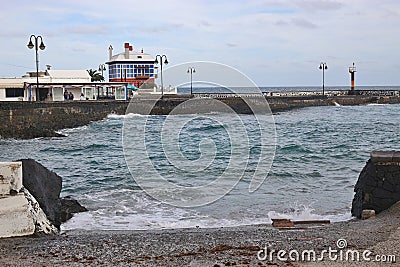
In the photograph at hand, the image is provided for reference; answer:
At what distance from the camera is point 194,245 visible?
6918mm

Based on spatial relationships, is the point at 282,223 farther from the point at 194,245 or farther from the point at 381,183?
the point at 194,245

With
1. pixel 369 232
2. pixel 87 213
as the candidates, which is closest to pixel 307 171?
pixel 87 213

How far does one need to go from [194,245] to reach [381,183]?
3.77 m

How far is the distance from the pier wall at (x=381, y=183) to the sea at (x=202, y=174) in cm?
97

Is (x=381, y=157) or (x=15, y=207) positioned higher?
(x=381, y=157)

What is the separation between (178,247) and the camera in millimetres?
6809

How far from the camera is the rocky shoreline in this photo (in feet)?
19.9

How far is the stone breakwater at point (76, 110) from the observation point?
3108 cm

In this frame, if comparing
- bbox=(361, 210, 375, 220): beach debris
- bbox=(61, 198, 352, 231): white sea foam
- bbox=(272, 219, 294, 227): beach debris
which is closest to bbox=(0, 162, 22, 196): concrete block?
bbox=(61, 198, 352, 231): white sea foam

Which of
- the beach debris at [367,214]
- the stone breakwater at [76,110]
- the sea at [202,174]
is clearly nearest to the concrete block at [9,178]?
the sea at [202,174]

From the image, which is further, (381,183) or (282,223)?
(381,183)

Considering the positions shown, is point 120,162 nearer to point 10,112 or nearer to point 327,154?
point 327,154

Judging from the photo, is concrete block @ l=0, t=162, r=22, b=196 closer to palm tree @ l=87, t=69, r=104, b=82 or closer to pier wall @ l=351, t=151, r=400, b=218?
pier wall @ l=351, t=151, r=400, b=218

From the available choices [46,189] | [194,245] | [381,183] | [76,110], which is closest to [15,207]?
[46,189]
